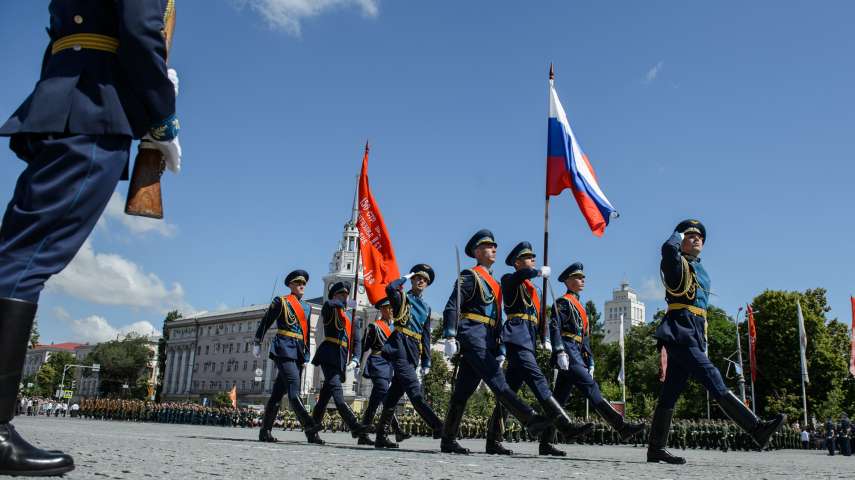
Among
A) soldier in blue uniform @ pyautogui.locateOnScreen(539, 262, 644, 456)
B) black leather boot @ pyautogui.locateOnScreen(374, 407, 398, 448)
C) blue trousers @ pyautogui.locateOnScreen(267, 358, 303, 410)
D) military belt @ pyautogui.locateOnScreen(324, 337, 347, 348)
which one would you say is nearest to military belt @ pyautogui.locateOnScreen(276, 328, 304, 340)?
blue trousers @ pyautogui.locateOnScreen(267, 358, 303, 410)

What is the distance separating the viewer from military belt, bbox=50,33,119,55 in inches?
128

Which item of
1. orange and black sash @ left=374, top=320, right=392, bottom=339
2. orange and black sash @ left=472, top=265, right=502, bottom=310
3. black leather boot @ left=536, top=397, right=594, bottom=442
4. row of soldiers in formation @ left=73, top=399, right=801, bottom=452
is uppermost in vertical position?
orange and black sash @ left=472, top=265, right=502, bottom=310

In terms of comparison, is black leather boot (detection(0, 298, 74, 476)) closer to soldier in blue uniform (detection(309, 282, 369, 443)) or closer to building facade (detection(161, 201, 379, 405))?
soldier in blue uniform (detection(309, 282, 369, 443))

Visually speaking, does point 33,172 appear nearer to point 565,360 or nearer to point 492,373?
point 492,373

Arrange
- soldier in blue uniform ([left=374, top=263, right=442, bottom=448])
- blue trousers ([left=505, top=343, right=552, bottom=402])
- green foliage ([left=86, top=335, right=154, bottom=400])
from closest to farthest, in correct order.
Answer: blue trousers ([left=505, top=343, right=552, bottom=402]) < soldier in blue uniform ([left=374, top=263, right=442, bottom=448]) < green foliage ([left=86, top=335, right=154, bottom=400])

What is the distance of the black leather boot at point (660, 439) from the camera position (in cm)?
769

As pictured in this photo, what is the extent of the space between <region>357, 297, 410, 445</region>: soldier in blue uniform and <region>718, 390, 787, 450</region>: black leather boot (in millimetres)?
5203

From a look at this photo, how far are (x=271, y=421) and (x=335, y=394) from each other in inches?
42.6

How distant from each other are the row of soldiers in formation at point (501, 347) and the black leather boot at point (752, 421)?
1 centimetres

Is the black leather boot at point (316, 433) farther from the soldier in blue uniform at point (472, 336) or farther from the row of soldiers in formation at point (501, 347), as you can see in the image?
the soldier in blue uniform at point (472, 336)

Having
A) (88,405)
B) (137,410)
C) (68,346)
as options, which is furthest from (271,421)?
(68,346)

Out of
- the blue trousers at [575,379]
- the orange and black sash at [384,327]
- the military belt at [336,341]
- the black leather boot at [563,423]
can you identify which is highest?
the orange and black sash at [384,327]

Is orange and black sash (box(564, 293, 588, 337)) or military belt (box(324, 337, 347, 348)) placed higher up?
orange and black sash (box(564, 293, 588, 337))

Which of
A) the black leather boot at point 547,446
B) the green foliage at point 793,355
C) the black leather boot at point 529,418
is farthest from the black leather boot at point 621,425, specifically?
the green foliage at point 793,355
